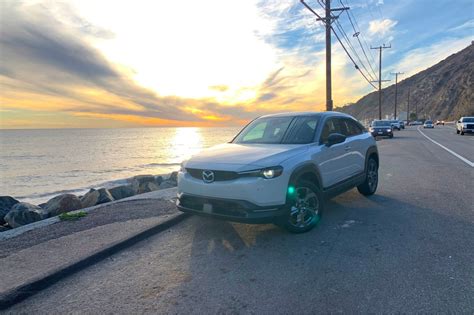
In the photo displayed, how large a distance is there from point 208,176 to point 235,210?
63 cm

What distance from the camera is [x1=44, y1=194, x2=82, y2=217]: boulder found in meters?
8.60

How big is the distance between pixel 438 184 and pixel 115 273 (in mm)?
7925

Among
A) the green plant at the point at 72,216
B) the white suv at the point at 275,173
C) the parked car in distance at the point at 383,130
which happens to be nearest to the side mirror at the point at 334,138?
the white suv at the point at 275,173

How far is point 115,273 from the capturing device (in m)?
3.84

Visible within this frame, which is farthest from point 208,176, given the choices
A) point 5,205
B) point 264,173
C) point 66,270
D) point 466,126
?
point 466,126

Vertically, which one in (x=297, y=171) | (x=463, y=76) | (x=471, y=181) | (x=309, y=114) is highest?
(x=463, y=76)

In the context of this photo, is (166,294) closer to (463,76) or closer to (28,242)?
(28,242)

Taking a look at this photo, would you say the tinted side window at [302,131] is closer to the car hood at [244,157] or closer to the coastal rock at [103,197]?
the car hood at [244,157]

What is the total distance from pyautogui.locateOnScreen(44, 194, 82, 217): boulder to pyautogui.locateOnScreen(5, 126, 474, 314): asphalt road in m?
4.88

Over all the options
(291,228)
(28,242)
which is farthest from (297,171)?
(28,242)

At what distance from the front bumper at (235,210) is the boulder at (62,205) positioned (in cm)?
579

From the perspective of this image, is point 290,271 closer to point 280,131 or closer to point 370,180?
point 280,131

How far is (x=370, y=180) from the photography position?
7.19 metres

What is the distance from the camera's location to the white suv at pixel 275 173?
425cm
